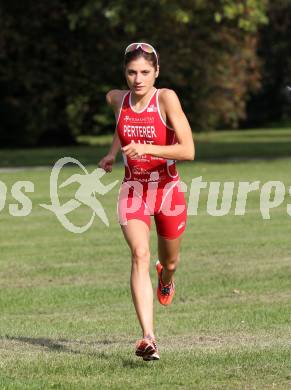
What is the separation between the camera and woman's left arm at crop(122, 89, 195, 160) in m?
8.97

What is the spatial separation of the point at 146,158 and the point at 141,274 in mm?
901

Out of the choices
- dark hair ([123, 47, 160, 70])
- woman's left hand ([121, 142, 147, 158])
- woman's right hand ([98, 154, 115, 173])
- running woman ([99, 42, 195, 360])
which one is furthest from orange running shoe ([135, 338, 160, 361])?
dark hair ([123, 47, 160, 70])

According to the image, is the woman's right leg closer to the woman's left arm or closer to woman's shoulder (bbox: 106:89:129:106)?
the woman's left arm

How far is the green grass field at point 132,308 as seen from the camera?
8734mm

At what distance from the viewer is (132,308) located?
42.1 feet

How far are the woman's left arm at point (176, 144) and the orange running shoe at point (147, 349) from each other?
135cm

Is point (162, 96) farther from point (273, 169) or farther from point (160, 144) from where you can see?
point (273, 169)

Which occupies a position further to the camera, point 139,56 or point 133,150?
point 139,56

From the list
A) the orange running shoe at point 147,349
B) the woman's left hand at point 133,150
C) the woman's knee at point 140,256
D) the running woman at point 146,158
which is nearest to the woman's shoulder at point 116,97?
the running woman at point 146,158

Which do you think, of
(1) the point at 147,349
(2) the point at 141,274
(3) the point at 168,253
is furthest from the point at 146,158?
(1) the point at 147,349

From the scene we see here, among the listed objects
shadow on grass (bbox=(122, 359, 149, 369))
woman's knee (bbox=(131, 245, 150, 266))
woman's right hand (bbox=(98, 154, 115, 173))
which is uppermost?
woman's right hand (bbox=(98, 154, 115, 173))

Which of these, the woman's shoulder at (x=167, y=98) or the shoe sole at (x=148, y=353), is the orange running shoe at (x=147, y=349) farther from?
the woman's shoulder at (x=167, y=98)

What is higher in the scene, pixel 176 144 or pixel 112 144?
pixel 176 144

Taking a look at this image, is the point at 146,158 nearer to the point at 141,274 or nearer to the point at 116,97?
the point at 116,97
